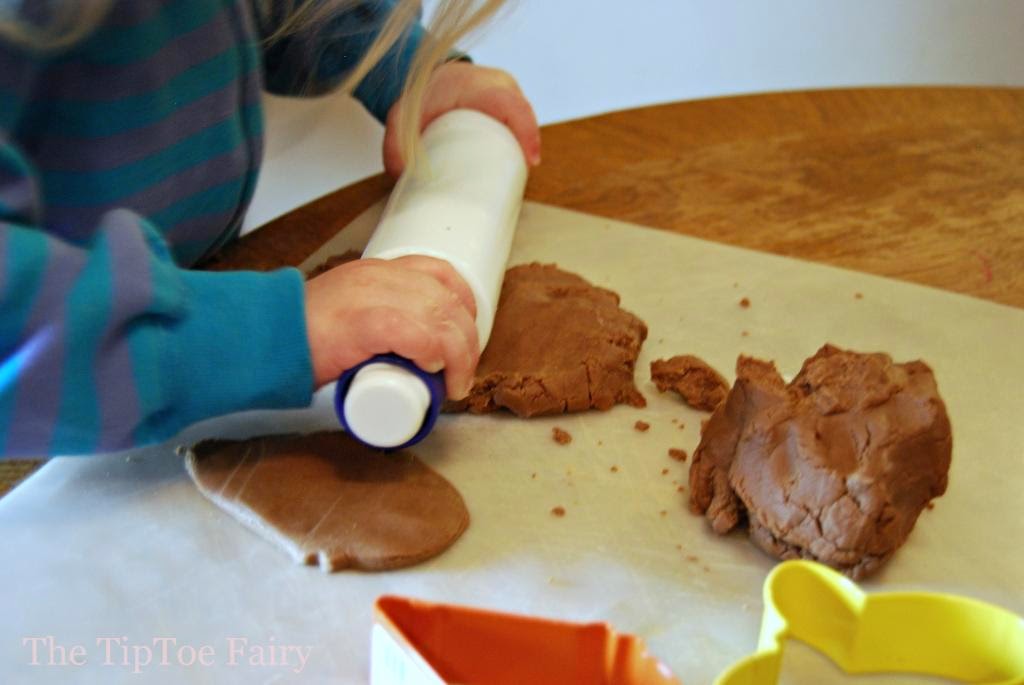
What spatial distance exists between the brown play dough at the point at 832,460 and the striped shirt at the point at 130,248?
30 cm

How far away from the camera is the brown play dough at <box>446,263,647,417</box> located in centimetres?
87

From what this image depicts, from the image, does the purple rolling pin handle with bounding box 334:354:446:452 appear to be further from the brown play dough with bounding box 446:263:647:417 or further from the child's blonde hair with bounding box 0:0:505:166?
the child's blonde hair with bounding box 0:0:505:166

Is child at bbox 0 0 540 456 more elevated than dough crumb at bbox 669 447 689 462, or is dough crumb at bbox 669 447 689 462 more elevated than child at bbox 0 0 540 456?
child at bbox 0 0 540 456

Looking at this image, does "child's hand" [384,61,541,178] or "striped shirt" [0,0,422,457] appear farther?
"child's hand" [384,61,541,178]

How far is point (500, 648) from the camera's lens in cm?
64

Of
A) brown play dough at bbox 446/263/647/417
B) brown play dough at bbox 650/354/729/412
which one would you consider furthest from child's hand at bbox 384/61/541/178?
brown play dough at bbox 650/354/729/412

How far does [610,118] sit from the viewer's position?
133 cm

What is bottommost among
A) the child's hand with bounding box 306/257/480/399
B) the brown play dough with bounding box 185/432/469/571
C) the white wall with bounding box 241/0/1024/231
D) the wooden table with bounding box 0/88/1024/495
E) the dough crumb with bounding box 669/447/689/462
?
the brown play dough with bounding box 185/432/469/571

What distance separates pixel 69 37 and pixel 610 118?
688 millimetres

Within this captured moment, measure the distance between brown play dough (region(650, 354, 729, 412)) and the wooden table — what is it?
0.27 metres

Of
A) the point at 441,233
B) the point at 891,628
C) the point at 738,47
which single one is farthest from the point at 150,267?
the point at 738,47

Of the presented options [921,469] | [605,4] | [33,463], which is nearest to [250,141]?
[33,463]

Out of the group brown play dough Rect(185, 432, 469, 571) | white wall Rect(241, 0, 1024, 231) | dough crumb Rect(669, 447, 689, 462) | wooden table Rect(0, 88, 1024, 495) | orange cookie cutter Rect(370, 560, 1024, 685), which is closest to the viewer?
orange cookie cutter Rect(370, 560, 1024, 685)

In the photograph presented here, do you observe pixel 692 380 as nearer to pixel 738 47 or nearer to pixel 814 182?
pixel 814 182
